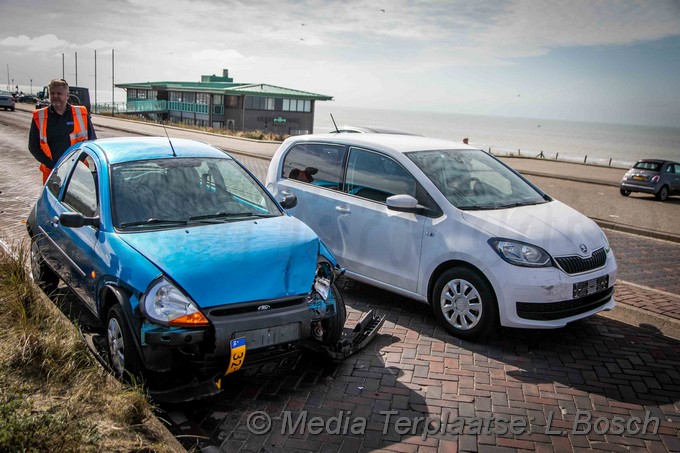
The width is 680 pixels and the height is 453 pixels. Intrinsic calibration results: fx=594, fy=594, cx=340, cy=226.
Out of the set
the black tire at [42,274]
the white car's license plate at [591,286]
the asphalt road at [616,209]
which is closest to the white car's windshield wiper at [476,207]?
the white car's license plate at [591,286]

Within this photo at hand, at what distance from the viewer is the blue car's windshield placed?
462 centimetres

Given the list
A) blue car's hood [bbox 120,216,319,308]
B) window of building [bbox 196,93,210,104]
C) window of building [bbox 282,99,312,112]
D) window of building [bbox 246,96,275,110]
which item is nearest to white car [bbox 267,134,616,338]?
blue car's hood [bbox 120,216,319,308]

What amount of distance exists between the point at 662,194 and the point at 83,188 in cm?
1972

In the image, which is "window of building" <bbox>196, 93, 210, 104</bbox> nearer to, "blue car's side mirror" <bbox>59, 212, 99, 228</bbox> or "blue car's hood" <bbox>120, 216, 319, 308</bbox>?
"blue car's side mirror" <bbox>59, 212, 99, 228</bbox>

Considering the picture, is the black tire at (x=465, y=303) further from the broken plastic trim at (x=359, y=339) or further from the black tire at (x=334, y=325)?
the black tire at (x=334, y=325)

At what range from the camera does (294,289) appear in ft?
13.6

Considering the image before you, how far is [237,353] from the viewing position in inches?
150

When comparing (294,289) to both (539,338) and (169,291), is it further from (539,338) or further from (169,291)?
(539,338)

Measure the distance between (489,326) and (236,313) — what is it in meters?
2.41

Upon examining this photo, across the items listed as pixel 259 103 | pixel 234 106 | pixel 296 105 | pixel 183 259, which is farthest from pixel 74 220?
pixel 296 105

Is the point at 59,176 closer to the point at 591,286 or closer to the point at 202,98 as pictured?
the point at 591,286

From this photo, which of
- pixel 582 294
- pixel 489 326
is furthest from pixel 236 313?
pixel 582 294

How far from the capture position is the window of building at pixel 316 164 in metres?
6.57

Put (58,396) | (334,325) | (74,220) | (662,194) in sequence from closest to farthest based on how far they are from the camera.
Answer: (58,396), (74,220), (334,325), (662,194)
